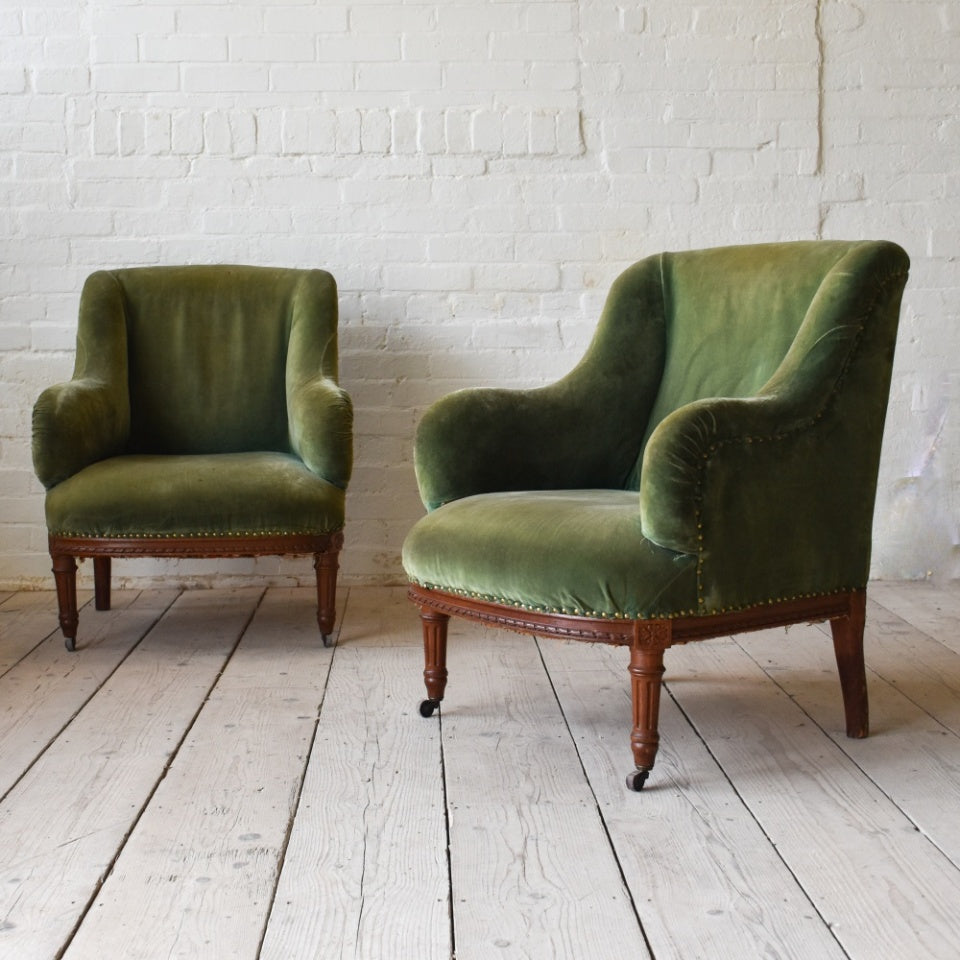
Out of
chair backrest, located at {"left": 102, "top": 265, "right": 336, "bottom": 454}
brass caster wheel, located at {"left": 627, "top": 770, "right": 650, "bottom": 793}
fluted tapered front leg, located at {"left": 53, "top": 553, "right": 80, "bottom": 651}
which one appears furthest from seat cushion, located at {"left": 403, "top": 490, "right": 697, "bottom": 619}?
chair backrest, located at {"left": 102, "top": 265, "right": 336, "bottom": 454}

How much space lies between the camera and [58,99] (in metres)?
3.57

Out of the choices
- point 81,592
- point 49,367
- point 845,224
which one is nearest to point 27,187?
point 49,367

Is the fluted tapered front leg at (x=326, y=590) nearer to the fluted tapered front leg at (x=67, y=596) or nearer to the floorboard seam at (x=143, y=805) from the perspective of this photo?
the floorboard seam at (x=143, y=805)

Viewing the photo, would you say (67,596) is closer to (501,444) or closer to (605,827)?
(501,444)

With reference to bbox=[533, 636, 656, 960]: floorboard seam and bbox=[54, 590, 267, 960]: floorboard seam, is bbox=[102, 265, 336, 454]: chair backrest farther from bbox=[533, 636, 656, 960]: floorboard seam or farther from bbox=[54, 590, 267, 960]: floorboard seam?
bbox=[533, 636, 656, 960]: floorboard seam

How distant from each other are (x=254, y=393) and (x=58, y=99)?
1.10m

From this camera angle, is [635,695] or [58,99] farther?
[58,99]

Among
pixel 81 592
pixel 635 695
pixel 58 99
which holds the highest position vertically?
pixel 58 99

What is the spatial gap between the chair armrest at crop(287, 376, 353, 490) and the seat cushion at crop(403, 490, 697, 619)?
75cm

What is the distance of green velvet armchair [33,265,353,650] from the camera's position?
2861 mm

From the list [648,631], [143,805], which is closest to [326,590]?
[143,805]

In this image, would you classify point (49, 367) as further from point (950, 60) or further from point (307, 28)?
point (950, 60)

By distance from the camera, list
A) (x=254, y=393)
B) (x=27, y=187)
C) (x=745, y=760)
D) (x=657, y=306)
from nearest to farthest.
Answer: (x=745, y=760) < (x=657, y=306) < (x=254, y=393) < (x=27, y=187)

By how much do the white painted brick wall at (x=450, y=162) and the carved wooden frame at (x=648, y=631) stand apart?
55.0 inches
